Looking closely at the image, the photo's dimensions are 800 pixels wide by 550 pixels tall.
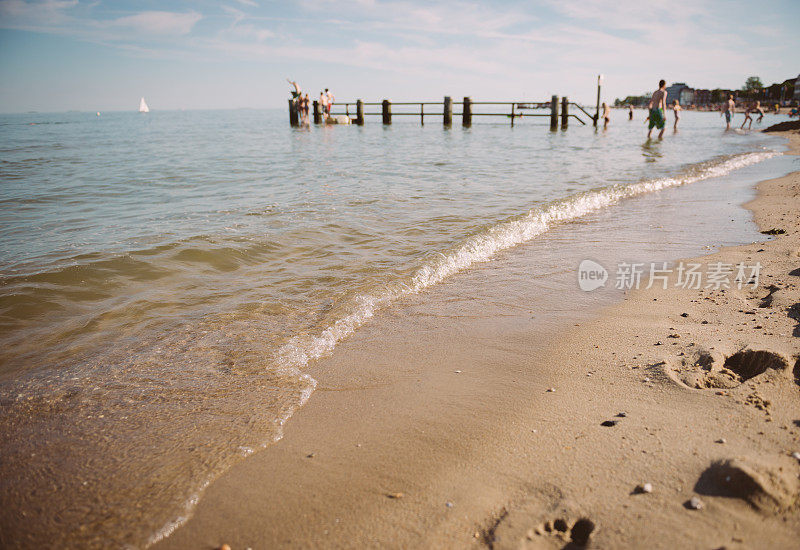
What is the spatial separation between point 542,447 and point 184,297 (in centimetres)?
312

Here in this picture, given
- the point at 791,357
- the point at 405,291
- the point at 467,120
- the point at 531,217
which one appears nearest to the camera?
the point at 791,357

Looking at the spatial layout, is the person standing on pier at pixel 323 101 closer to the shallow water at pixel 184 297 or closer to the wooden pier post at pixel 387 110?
the wooden pier post at pixel 387 110

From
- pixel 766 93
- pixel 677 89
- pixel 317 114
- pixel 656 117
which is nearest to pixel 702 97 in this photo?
pixel 677 89

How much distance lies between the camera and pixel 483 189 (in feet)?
27.0

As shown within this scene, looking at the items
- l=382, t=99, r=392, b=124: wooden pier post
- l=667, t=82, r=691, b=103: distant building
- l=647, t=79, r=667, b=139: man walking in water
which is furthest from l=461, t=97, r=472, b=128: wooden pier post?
l=667, t=82, r=691, b=103: distant building

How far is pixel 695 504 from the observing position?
52.8 inches

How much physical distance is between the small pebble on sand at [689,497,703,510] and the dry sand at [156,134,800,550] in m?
0.01

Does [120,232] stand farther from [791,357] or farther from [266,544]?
[791,357]

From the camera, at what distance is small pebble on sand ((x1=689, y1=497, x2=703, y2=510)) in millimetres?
1334

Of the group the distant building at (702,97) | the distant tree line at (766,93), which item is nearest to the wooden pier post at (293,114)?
the distant tree line at (766,93)

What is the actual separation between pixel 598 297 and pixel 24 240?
628 centimetres

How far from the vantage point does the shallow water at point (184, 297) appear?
5.74 ft

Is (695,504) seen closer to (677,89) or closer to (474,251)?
(474,251)

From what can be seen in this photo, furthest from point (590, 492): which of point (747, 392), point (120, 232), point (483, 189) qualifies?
point (483, 189)
